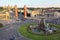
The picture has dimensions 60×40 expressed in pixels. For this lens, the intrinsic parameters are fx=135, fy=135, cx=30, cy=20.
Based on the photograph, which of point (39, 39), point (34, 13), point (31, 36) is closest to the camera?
point (39, 39)

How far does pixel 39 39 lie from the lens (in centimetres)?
1386

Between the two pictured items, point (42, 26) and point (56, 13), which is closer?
point (42, 26)

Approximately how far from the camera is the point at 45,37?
1421 centimetres

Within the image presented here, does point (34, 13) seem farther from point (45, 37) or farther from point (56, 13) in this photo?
point (45, 37)

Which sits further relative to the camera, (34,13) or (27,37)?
(34,13)

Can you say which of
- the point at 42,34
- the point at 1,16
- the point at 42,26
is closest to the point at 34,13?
the point at 1,16

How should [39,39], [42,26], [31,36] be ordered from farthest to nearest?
1. [42,26]
2. [31,36]
3. [39,39]

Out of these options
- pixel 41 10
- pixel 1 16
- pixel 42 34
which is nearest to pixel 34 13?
pixel 41 10

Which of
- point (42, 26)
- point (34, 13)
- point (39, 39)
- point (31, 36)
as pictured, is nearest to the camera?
point (39, 39)

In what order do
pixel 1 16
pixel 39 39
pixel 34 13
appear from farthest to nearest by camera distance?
1. pixel 34 13
2. pixel 1 16
3. pixel 39 39

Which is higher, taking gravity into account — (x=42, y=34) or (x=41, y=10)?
(x=41, y=10)

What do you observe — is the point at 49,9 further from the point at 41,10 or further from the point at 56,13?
the point at 56,13

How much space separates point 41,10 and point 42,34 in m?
17.3

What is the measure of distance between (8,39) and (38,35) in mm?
3377
